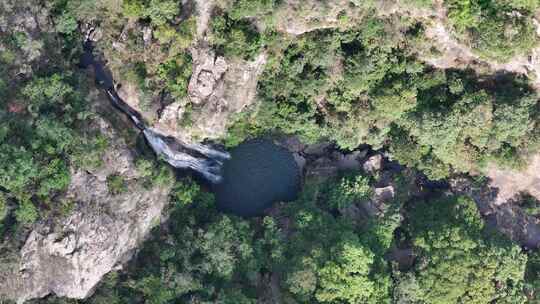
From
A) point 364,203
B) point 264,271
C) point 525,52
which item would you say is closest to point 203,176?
point 264,271

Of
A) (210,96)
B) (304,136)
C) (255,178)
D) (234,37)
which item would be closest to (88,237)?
(210,96)

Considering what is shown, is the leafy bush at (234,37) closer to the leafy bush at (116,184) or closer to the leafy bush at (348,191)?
the leafy bush at (116,184)

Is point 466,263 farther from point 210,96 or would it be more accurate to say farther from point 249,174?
point 210,96

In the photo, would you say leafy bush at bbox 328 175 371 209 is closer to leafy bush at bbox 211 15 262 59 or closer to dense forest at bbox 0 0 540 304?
dense forest at bbox 0 0 540 304

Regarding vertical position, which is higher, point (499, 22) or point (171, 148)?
point (499, 22)

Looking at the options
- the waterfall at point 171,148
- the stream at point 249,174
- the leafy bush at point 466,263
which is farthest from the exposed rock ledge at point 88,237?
the leafy bush at point 466,263

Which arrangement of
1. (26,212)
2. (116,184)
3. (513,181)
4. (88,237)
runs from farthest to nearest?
(513,181) < (116,184) < (88,237) < (26,212)
